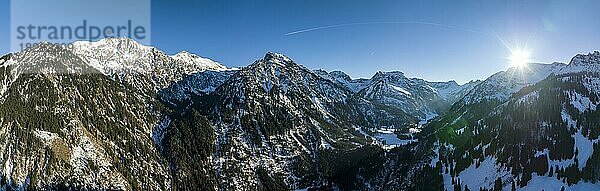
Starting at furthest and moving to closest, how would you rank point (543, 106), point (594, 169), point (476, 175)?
1. point (543, 106)
2. point (476, 175)
3. point (594, 169)

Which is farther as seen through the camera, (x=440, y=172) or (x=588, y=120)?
(x=440, y=172)

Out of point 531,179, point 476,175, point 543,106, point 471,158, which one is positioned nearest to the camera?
point 531,179

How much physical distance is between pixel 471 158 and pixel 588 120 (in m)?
44.2

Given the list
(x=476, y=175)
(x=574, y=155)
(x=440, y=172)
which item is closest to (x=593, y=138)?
(x=574, y=155)

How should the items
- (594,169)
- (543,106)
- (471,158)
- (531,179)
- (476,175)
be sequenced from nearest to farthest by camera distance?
1. (594,169)
2. (531,179)
3. (476,175)
4. (471,158)
5. (543,106)

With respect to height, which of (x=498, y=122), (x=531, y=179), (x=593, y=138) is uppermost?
(x=498, y=122)

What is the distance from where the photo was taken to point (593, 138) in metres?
150

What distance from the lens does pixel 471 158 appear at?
177 meters

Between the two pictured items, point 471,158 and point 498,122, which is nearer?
point 471,158

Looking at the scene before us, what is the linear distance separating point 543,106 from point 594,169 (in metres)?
71.3

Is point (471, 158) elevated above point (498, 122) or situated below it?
below

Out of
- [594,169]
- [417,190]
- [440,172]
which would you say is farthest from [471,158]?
[594,169]

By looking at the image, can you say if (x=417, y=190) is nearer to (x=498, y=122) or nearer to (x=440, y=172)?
(x=440, y=172)

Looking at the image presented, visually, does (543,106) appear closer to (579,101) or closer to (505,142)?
(579,101)
